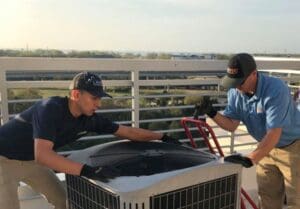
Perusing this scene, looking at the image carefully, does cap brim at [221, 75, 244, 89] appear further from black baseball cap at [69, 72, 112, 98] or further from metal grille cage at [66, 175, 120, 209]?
metal grille cage at [66, 175, 120, 209]

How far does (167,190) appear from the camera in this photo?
79.3 inches

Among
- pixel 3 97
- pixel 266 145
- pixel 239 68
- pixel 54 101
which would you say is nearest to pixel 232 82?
pixel 239 68

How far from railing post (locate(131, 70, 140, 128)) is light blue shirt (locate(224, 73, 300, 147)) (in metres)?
1.03

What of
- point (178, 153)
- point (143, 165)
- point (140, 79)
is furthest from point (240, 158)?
point (140, 79)

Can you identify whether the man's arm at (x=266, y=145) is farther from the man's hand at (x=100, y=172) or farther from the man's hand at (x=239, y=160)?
the man's hand at (x=100, y=172)

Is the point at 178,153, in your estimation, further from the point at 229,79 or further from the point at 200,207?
the point at 229,79

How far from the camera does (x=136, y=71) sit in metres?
3.95

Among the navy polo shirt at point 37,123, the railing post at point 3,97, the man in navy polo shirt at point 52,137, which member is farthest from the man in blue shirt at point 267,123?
the railing post at point 3,97

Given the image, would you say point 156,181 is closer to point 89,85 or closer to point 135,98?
point 89,85

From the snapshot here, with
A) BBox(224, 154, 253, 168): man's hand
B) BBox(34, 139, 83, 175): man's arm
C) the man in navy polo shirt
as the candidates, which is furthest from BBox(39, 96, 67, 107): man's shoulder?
BBox(224, 154, 253, 168): man's hand

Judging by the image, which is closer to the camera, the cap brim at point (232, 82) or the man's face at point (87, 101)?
the man's face at point (87, 101)

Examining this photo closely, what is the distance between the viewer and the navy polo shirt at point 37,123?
2.43 meters

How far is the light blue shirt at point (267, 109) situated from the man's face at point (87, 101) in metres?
1.12

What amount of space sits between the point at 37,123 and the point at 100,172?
0.51m
